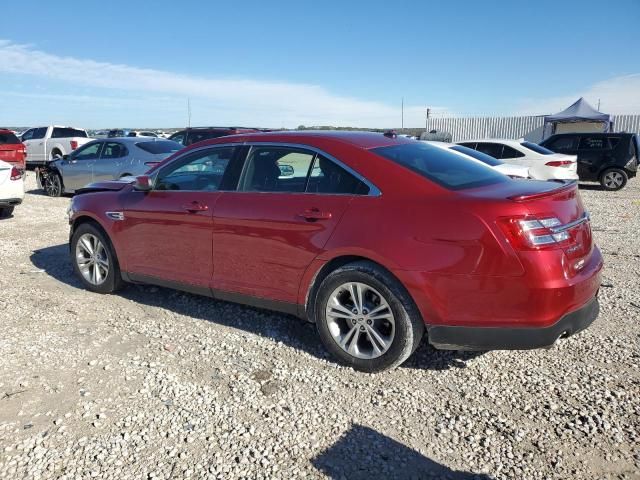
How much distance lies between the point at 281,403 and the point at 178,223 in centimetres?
198

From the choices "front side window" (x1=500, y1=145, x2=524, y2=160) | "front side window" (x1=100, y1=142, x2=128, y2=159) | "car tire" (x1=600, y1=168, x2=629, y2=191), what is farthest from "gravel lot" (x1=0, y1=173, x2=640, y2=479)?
"car tire" (x1=600, y1=168, x2=629, y2=191)

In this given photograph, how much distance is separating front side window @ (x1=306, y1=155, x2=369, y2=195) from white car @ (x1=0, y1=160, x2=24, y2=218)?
25.2ft

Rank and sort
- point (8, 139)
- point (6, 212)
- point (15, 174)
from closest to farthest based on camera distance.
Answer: point (15, 174), point (6, 212), point (8, 139)

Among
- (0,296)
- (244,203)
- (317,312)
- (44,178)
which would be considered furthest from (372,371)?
(44,178)

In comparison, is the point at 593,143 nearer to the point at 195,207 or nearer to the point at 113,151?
the point at 113,151

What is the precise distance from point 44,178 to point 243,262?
11.3m

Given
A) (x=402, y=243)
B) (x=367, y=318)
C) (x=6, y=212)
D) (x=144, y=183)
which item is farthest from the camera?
(x=6, y=212)

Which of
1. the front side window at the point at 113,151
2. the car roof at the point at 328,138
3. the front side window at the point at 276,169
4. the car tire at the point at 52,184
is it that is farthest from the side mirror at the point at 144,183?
the car tire at the point at 52,184

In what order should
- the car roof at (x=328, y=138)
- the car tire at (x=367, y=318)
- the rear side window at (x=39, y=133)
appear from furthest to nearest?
1. the rear side window at (x=39, y=133)
2. the car roof at (x=328, y=138)
3. the car tire at (x=367, y=318)

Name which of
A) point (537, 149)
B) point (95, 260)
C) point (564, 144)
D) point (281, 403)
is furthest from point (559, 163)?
point (281, 403)

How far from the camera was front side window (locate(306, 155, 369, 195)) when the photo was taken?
363cm

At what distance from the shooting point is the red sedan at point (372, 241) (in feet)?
10.2

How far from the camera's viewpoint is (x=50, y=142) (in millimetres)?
19203

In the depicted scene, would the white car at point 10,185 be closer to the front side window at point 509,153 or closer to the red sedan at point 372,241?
the red sedan at point 372,241
